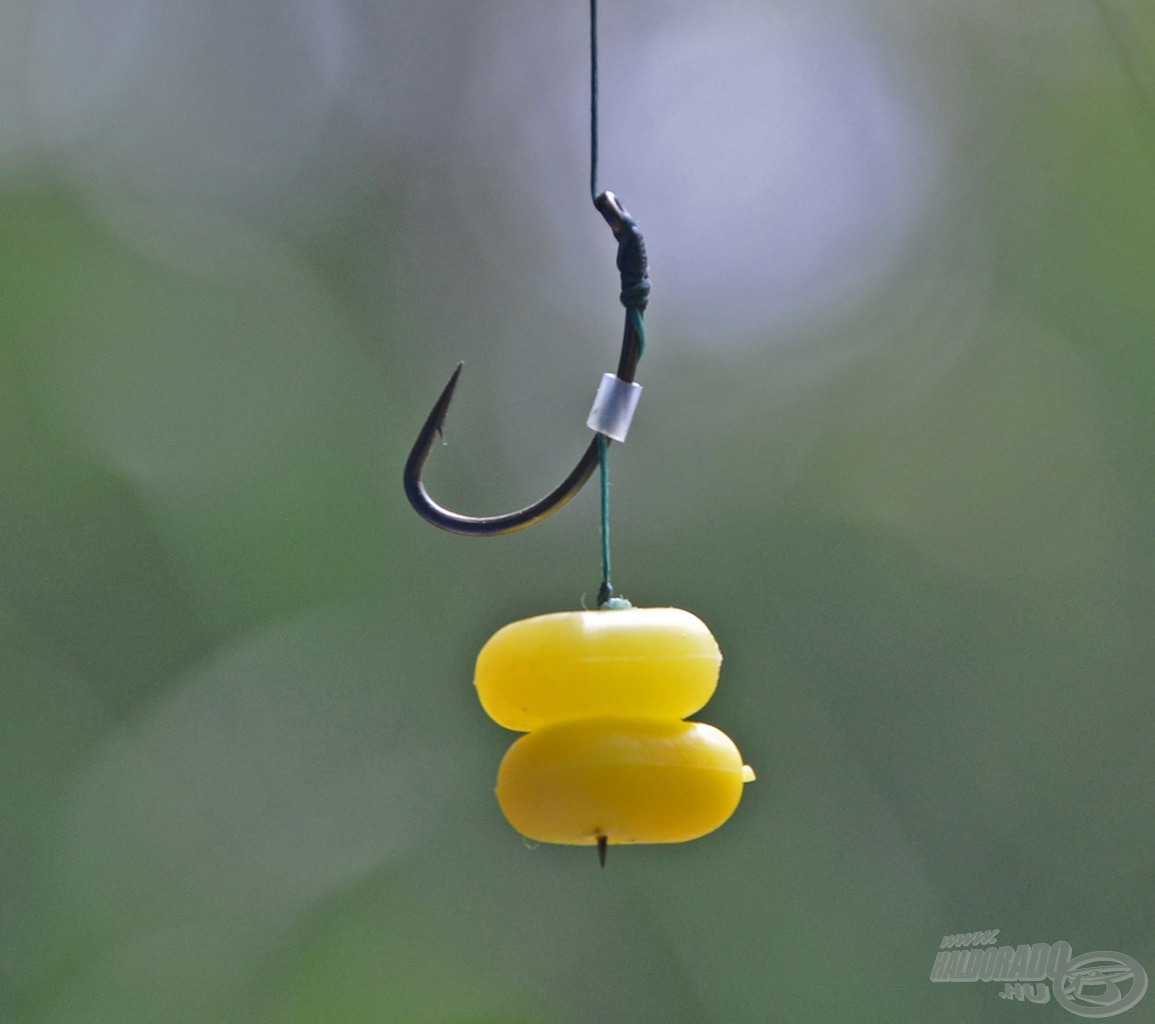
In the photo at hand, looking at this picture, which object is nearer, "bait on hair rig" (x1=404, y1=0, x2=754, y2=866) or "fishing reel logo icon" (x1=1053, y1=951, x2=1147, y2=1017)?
"bait on hair rig" (x1=404, y1=0, x2=754, y2=866)

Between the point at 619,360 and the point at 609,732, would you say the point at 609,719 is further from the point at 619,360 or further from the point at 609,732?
the point at 619,360

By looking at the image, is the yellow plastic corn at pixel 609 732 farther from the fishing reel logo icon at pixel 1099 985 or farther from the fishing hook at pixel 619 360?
the fishing reel logo icon at pixel 1099 985

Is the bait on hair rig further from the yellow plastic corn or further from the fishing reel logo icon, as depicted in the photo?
the fishing reel logo icon

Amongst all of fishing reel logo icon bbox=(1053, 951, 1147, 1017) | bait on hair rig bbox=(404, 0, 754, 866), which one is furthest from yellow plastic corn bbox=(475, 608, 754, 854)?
fishing reel logo icon bbox=(1053, 951, 1147, 1017)

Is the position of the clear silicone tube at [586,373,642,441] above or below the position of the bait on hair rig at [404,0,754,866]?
above

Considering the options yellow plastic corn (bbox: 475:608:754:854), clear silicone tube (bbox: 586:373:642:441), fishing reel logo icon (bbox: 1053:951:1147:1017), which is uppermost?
clear silicone tube (bbox: 586:373:642:441)

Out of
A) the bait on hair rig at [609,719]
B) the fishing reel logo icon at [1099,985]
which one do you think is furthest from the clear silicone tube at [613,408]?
the fishing reel logo icon at [1099,985]

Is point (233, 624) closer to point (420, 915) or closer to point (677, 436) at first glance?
point (420, 915)

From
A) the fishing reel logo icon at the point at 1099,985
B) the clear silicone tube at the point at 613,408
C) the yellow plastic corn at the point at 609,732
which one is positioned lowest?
the fishing reel logo icon at the point at 1099,985
